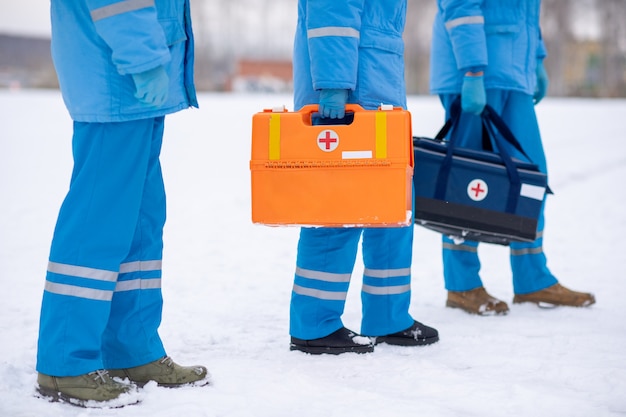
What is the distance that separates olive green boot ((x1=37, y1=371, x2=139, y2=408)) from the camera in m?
2.16

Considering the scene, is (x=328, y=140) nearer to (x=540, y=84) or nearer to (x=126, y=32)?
(x=126, y=32)

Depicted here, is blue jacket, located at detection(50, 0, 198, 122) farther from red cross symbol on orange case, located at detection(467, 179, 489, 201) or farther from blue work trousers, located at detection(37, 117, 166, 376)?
red cross symbol on orange case, located at detection(467, 179, 489, 201)

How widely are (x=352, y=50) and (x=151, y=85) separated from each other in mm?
814

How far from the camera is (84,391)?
7.10 feet

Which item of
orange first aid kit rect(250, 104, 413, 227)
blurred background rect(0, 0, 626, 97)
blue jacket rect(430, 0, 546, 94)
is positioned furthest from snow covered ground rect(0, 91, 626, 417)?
blurred background rect(0, 0, 626, 97)

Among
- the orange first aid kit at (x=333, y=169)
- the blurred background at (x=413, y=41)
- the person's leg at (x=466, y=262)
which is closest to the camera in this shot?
the orange first aid kit at (x=333, y=169)

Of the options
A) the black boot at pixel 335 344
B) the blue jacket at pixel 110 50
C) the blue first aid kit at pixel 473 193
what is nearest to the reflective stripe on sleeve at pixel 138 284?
the blue jacket at pixel 110 50

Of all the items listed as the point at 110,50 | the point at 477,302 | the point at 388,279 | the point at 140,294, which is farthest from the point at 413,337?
the point at 110,50

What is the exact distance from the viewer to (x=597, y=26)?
35250 mm

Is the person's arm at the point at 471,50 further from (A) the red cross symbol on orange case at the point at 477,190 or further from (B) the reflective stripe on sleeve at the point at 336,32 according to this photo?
(B) the reflective stripe on sleeve at the point at 336,32

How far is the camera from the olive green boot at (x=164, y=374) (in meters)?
2.39

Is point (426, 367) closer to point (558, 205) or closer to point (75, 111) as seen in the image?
point (75, 111)

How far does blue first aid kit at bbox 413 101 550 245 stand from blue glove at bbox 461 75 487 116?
11.3 inches

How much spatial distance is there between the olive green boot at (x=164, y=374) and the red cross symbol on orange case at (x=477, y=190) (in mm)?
1448
